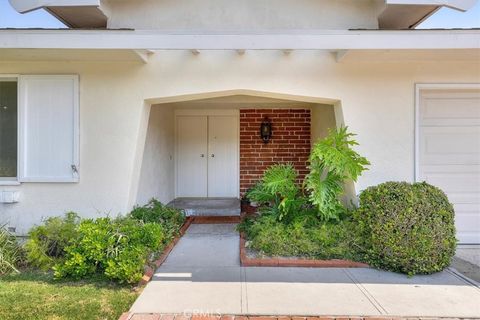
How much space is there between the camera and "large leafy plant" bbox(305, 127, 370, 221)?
17.5 feet

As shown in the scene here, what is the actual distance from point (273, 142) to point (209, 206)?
277cm

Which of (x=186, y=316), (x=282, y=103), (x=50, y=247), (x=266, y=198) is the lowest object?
(x=186, y=316)

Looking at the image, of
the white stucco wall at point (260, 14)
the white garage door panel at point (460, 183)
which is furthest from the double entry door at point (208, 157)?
the white garage door panel at point (460, 183)

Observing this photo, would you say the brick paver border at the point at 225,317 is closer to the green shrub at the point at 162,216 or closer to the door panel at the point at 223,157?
the green shrub at the point at 162,216

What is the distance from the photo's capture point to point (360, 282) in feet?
14.0

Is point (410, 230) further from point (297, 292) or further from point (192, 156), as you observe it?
point (192, 156)

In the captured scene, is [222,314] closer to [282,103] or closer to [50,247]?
[50,247]

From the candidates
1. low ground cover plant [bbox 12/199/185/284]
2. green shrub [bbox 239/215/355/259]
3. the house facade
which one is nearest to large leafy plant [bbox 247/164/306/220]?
green shrub [bbox 239/215/355/259]

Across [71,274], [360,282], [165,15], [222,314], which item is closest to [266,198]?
[360,282]

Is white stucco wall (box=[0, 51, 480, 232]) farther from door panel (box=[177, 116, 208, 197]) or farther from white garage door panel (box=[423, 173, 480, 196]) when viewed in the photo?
door panel (box=[177, 116, 208, 197])

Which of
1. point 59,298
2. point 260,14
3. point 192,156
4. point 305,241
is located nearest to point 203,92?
point 260,14

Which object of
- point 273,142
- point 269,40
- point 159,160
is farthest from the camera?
point 273,142

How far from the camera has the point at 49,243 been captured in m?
4.75

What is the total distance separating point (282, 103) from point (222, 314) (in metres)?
6.21
